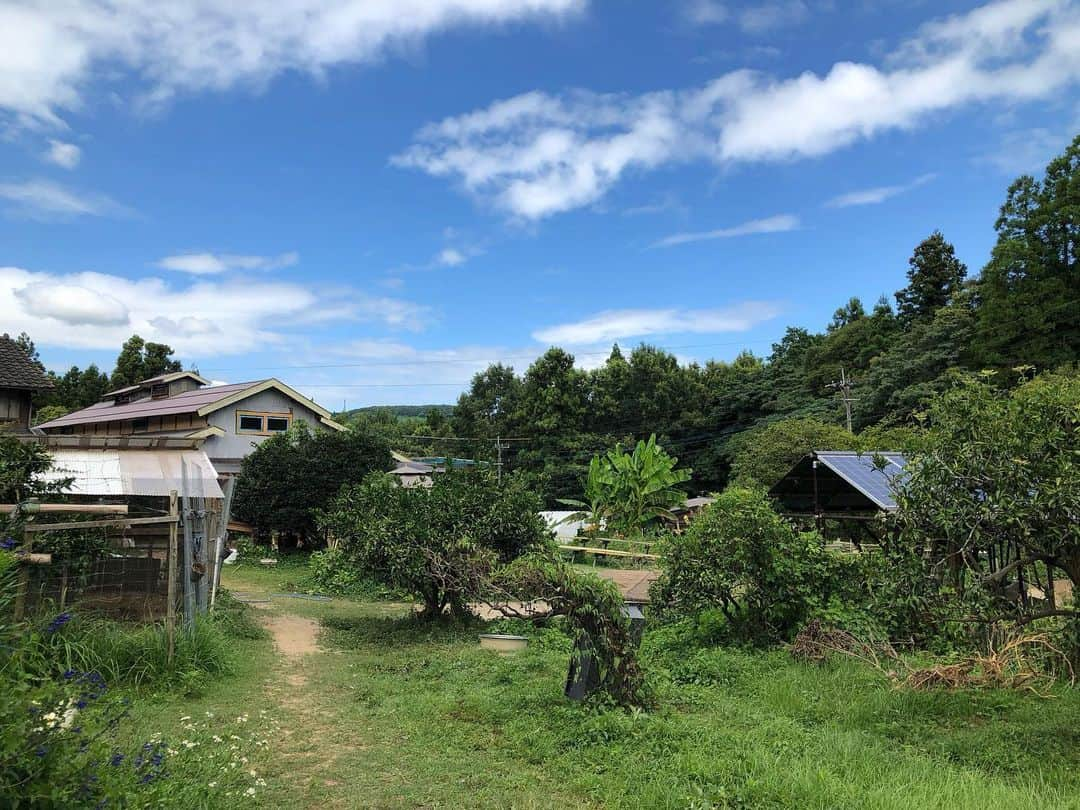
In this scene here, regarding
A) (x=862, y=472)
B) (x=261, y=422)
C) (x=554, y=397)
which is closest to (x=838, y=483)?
(x=862, y=472)

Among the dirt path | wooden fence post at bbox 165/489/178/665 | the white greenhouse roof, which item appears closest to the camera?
wooden fence post at bbox 165/489/178/665

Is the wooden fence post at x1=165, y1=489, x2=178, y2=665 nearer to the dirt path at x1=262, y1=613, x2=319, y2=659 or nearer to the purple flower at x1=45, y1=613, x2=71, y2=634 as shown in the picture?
the dirt path at x1=262, y1=613, x2=319, y2=659

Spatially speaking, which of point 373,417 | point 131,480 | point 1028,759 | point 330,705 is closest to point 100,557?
point 330,705

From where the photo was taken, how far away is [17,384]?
59.0 ft

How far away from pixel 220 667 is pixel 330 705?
148 centimetres

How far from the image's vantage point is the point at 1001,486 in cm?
545

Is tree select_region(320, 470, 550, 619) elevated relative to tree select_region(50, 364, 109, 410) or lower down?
lower down

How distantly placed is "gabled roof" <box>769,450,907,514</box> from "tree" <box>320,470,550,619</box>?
5.71m

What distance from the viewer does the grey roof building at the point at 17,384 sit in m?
18.1

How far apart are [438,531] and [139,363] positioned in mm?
38293

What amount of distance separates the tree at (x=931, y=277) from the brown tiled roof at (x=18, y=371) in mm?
43887

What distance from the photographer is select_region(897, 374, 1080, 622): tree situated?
5.32 meters

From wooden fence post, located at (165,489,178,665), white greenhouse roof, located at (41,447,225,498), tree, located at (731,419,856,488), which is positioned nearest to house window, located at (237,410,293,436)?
white greenhouse roof, located at (41,447,225,498)

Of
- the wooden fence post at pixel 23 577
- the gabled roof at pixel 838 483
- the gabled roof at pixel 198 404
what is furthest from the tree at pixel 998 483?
the gabled roof at pixel 198 404
